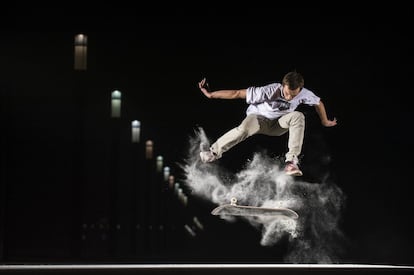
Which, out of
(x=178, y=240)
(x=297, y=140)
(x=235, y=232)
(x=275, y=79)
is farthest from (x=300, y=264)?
(x=178, y=240)

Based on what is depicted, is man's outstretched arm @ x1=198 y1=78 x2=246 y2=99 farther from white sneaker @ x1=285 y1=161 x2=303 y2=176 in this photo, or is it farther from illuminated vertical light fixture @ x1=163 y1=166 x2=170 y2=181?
illuminated vertical light fixture @ x1=163 y1=166 x2=170 y2=181

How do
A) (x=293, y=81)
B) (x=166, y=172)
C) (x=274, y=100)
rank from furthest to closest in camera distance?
(x=166, y=172)
(x=274, y=100)
(x=293, y=81)

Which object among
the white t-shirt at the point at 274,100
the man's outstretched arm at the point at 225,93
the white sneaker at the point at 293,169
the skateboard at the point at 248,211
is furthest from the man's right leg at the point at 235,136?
the skateboard at the point at 248,211

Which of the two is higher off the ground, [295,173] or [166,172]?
[166,172]

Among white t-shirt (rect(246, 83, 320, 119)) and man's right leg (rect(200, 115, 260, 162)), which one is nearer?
white t-shirt (rect(246, 83, 320, 119))

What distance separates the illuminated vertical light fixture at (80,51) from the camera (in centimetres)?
2844

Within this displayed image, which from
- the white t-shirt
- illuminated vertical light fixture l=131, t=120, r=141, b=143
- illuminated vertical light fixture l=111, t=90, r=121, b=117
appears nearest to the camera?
the white t-shirt

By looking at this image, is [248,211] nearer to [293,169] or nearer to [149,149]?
[293,169]

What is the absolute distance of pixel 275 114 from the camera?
24188 millimetres

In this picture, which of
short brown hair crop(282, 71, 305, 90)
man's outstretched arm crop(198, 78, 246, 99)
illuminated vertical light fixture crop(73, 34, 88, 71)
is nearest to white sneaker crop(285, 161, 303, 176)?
short brown hair crop(282, 71, 305, 90)

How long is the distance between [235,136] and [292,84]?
78.9 inches

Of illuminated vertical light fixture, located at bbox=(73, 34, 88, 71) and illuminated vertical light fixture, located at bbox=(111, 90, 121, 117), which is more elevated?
illuminated vertical light fixture, located at bbox=(73, 34, 88, 71)

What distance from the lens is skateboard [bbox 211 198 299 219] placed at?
23875 mm

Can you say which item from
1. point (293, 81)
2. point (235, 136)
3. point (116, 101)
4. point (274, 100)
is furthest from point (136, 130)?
point (293, 81)
